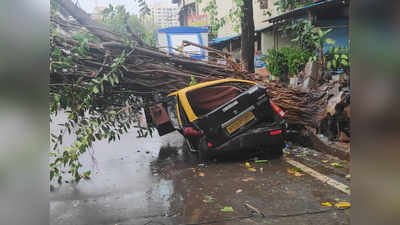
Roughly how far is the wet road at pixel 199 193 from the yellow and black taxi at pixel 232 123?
0.38 meters

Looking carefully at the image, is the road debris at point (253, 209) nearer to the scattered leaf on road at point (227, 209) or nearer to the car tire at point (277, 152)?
the scattered leaf on road at point (227, 209)

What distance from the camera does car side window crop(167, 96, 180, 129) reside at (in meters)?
7.04

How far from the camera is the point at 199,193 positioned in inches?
201

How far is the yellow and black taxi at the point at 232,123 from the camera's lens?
6.62 meters

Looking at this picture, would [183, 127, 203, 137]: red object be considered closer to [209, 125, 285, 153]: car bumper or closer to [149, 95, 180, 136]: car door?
[209, 125, 285, 153]: car bumper

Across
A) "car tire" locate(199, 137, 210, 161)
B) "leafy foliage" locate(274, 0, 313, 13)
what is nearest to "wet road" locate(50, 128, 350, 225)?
"car tire" locate(199, 137, 210, 161)

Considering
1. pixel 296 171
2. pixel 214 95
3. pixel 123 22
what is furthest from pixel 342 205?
pixel 123 22

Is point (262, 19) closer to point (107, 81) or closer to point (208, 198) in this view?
point (107, 81)

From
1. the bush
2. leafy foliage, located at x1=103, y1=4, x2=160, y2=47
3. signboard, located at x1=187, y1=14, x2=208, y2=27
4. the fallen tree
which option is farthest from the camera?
signboard, located at x1=187, y1=14, x2=208, y2=27

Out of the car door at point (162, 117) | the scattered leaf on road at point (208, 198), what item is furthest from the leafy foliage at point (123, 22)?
the scattered leaf on road at point (208, 198)

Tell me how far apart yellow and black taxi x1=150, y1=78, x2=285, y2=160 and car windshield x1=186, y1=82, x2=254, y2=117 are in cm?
10
